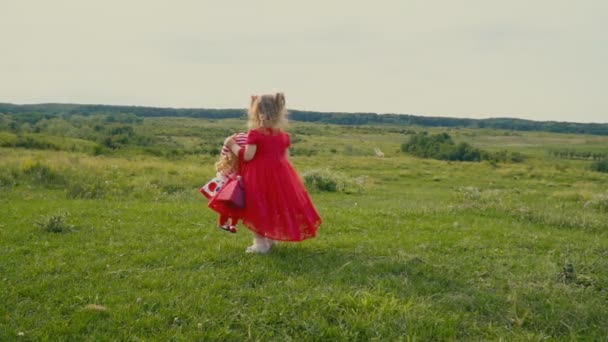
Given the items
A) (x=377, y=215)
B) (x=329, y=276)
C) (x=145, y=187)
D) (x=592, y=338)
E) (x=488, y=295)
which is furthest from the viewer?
(x=145, y=187)

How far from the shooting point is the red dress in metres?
6.88

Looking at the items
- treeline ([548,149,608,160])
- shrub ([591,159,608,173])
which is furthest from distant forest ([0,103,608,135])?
shrub ([591,159,608,173])

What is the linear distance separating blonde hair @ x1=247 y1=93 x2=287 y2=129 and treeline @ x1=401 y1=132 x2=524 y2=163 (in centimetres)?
6323

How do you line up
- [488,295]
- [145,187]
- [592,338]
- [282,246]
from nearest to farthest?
[592,338] < [488,295] < [282,246] < [145,187]

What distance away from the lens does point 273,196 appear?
695cm

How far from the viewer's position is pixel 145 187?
57.9ft

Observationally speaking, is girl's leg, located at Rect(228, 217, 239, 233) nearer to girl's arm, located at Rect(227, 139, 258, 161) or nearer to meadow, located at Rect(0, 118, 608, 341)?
meadow, located at Rect(0, 118, 608, 341)

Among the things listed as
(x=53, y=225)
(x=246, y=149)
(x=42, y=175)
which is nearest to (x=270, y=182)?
(x=246, y=149)

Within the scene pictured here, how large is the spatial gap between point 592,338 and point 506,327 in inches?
32.1

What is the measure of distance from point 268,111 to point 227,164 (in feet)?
3.32

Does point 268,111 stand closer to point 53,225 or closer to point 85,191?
point 53,225

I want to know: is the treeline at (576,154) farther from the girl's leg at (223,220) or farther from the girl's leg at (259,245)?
the girl's leg at (223,220)

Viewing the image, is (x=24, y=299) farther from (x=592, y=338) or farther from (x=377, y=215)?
(x=377, y=215)

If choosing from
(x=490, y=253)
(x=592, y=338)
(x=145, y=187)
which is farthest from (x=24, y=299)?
(x=145, y=187)
